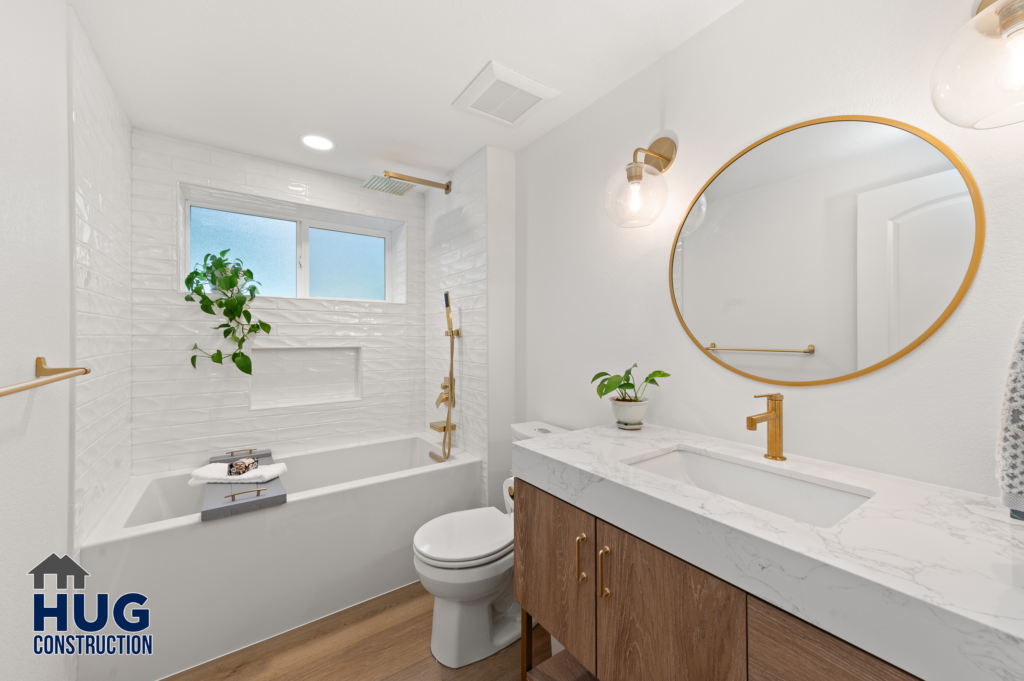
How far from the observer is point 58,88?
126 centimetres

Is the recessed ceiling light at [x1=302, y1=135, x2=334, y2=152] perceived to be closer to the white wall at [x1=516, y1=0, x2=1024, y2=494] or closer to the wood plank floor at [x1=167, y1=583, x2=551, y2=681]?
the white wall at [x1=516, y1=0, x2=1024, y2=494]

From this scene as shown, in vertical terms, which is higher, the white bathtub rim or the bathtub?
the white bathtub rim

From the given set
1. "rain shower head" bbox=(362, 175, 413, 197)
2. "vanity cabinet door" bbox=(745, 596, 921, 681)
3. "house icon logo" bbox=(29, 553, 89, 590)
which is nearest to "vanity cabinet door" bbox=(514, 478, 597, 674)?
"vanity cabinet door" bbox=(745, 596, 921, 681)

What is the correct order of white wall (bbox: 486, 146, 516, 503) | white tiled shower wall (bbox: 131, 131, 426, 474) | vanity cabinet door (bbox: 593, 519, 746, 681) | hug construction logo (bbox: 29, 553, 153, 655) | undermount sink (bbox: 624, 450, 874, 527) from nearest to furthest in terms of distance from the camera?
vanity cabinet door (bbox: 593, 519, 746, 681)
undermount sink (bbox: 624, 450, 874, 527)
hug construction logo (bbox: 29, 553, 153, 655)
white tiled shower wall (bbox: 131, 131, 426, 474)
white wall (bbox: 486, 146, 516, 503)

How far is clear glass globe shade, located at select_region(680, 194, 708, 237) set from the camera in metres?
1.46

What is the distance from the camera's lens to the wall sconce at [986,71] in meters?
0.77

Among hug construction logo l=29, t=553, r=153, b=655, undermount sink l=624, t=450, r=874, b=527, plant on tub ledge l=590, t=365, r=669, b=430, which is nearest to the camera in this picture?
undermount sink l=624, t=450, r=874, b=527

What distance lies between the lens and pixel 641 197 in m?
1.54

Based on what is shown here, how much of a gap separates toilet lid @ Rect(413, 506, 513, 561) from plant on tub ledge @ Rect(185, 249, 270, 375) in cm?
146

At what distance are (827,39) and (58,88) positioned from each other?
2272mm

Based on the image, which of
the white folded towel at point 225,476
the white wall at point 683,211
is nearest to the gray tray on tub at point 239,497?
the white folded towel at point 225,476

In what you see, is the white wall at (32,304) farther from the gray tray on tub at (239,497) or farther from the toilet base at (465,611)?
the toilet base at (465,611)

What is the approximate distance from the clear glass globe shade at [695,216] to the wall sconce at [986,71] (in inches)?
25.0

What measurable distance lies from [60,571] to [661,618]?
175 centimetres
